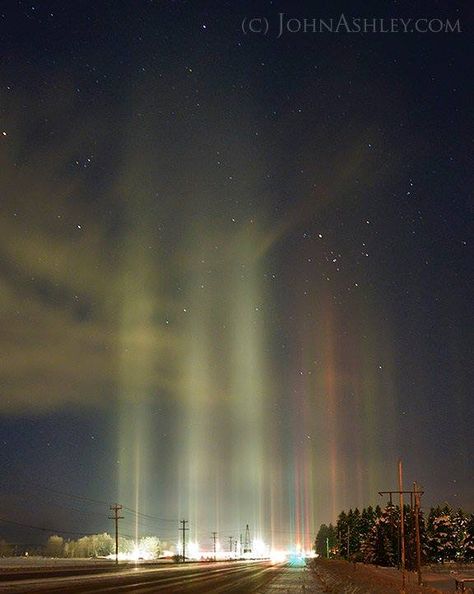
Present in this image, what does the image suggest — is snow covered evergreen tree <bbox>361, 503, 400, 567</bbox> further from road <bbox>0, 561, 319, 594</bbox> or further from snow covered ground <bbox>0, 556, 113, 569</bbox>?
road <bbox>0, 561, 319, 594</bbox>

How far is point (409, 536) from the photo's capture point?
384 feet

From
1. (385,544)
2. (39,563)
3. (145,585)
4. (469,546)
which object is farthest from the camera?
(469,546)

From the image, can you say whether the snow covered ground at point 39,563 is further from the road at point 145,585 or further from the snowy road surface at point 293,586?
the snowy road surface at point 293,586

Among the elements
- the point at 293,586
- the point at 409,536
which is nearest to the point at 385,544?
the point at 409,536

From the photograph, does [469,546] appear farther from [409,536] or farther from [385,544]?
[409,536]

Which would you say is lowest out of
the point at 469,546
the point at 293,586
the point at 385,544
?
the point at 469,546

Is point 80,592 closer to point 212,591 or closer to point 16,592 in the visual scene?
point 16,592

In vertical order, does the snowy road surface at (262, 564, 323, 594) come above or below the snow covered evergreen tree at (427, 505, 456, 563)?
above

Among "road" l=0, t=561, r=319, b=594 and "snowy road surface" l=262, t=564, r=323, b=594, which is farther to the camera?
"snowy road surface" l=262, t=564, r=323, b=594

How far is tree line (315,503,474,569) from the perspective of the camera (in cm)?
12197

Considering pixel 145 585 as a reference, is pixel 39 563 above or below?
below

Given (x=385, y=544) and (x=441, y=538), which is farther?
(x=441, y=538)

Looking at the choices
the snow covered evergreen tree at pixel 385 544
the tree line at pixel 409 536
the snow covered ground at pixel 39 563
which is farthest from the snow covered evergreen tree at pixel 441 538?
the snow covered ground at pixel 39 563

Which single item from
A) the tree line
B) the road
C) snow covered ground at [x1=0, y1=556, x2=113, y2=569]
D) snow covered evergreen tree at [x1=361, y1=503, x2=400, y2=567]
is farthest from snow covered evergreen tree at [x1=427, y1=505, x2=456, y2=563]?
the road
